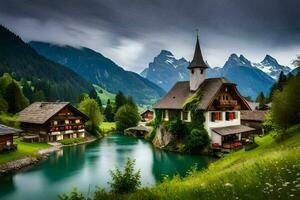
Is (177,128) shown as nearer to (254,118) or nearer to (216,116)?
(216,116)

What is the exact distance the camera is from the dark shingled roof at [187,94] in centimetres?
5375

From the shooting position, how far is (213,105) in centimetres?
5431

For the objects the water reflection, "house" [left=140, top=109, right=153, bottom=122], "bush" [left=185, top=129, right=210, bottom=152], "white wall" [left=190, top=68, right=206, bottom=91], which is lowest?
the water reflection

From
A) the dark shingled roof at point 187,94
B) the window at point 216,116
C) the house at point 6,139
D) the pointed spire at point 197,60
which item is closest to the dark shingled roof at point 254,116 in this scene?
the dark shingled roof at point 187,94

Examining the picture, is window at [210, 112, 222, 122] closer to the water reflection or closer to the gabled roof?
the water reflection

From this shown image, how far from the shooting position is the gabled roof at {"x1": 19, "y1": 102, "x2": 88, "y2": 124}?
224 ft

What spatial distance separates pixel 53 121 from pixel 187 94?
101 ft

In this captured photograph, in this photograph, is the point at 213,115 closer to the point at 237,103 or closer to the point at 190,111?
the point at 190,111

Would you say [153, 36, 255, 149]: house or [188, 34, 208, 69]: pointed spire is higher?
[188, 34, 208, 69]: pointed spire

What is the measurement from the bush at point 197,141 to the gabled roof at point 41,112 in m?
32.7

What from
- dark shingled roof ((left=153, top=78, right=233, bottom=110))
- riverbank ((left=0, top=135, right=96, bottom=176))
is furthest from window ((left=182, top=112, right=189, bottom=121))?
riverbank ((left=0, top=135, right=96, bottom=176))

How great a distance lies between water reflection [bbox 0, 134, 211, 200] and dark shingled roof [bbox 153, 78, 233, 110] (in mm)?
9223

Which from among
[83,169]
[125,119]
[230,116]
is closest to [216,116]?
[230,116]

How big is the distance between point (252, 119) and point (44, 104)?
50257mm
